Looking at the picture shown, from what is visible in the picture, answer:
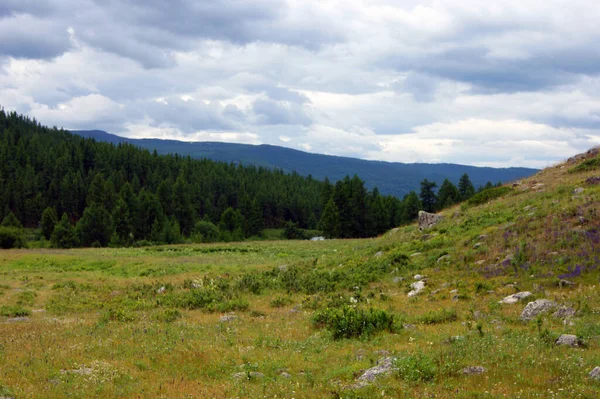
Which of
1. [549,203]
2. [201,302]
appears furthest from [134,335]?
[549,203]

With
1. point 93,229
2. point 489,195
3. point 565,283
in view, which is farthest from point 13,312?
point 93,229

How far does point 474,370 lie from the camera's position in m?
9.80

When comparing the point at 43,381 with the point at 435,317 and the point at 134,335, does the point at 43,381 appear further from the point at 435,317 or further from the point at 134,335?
the point at 435,317

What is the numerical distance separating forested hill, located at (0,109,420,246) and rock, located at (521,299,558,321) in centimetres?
7826

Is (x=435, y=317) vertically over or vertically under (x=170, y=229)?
over

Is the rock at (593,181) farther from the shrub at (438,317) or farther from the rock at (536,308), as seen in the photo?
the shrub at (438,317)

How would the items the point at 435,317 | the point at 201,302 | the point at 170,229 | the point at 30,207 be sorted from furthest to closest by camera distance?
the point at 30,207 → the point at 170,229 → the point at 201,302 → the point at 435,317

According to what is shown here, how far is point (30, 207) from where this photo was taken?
141500 mm

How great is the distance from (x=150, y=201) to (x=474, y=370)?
118 meters

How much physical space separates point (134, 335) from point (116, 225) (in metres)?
106

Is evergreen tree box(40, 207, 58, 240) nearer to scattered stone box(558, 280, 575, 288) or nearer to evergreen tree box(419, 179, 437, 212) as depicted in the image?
evergreen tree box(419, 179, 437, 212)

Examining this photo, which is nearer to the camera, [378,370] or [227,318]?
[378,370]

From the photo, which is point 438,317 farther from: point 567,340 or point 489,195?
point 489,195

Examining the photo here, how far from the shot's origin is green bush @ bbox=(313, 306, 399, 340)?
14.5 meters
